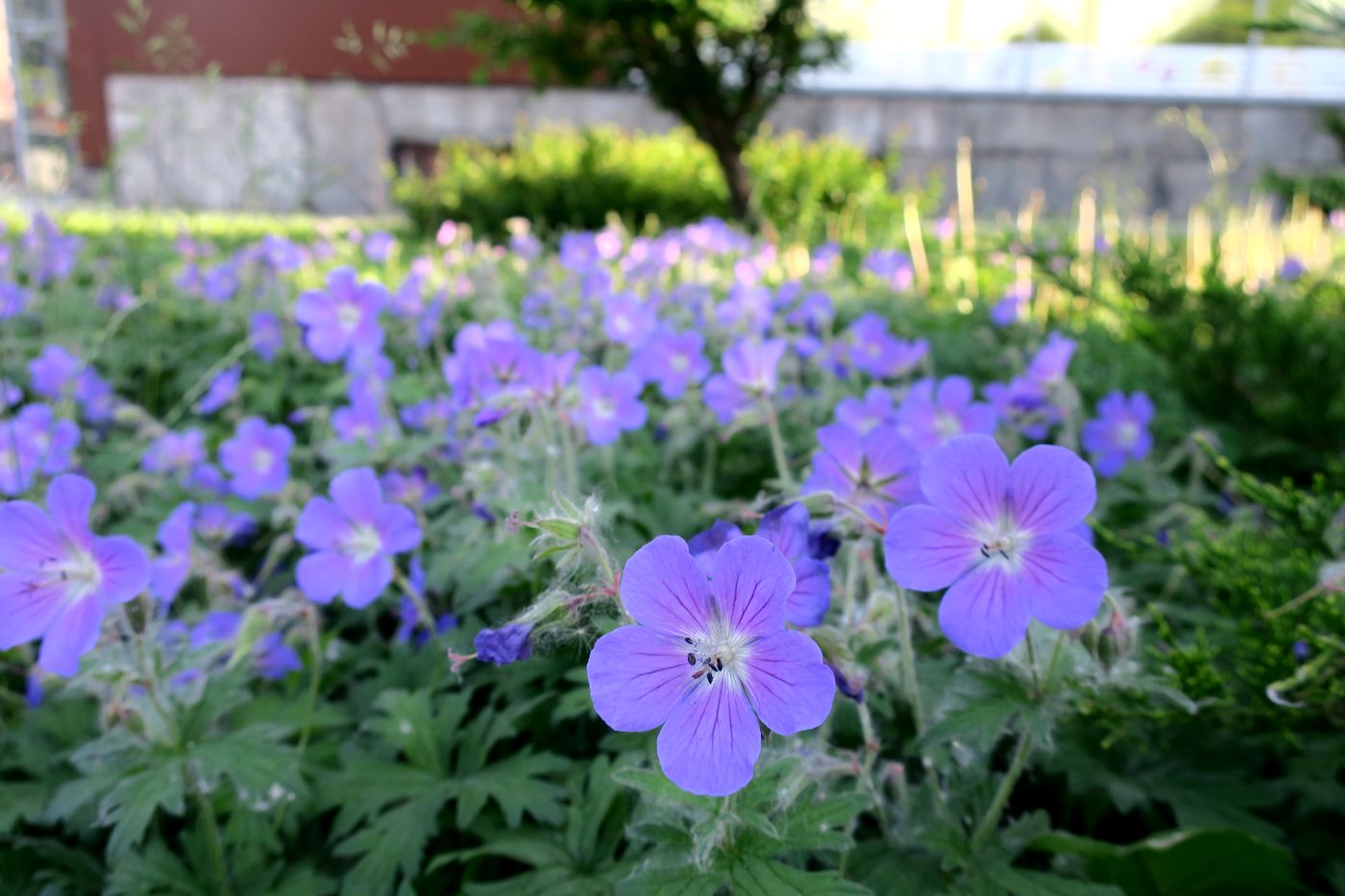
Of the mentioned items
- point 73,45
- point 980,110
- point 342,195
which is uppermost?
point 73,45

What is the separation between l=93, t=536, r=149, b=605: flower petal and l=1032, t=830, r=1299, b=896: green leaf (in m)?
1.07

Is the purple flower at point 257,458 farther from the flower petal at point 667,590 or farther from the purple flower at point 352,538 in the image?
the flower petal at point 667,590

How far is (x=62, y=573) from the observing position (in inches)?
43.6

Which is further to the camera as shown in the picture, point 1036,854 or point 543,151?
point 543,151

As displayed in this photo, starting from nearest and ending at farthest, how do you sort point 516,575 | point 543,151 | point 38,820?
point 38,820 → point 516,575 → point 543,151

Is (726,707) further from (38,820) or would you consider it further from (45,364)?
(45,364)

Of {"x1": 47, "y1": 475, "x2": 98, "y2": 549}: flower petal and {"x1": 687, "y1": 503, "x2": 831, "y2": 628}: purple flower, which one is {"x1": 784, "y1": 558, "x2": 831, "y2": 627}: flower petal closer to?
{"x1": 687, "y1": 503, "x2": 831, "y2": 628}: purple flower

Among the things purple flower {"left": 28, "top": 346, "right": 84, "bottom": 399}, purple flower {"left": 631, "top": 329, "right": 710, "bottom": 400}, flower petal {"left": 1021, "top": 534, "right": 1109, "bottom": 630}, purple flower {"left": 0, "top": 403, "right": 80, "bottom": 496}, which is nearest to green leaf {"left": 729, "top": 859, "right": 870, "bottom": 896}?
flower petal {"left": 1021, "top": 534, "right": 1109, "bottom": 630}

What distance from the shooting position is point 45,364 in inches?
98.4

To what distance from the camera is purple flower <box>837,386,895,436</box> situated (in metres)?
1.81

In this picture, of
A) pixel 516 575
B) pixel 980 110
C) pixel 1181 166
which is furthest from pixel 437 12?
pixel 516 575

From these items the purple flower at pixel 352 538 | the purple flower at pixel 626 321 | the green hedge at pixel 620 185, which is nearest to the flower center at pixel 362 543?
the purple flower at pixel 352 538

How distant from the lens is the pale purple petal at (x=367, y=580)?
1.38 m

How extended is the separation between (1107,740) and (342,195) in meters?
13.8
